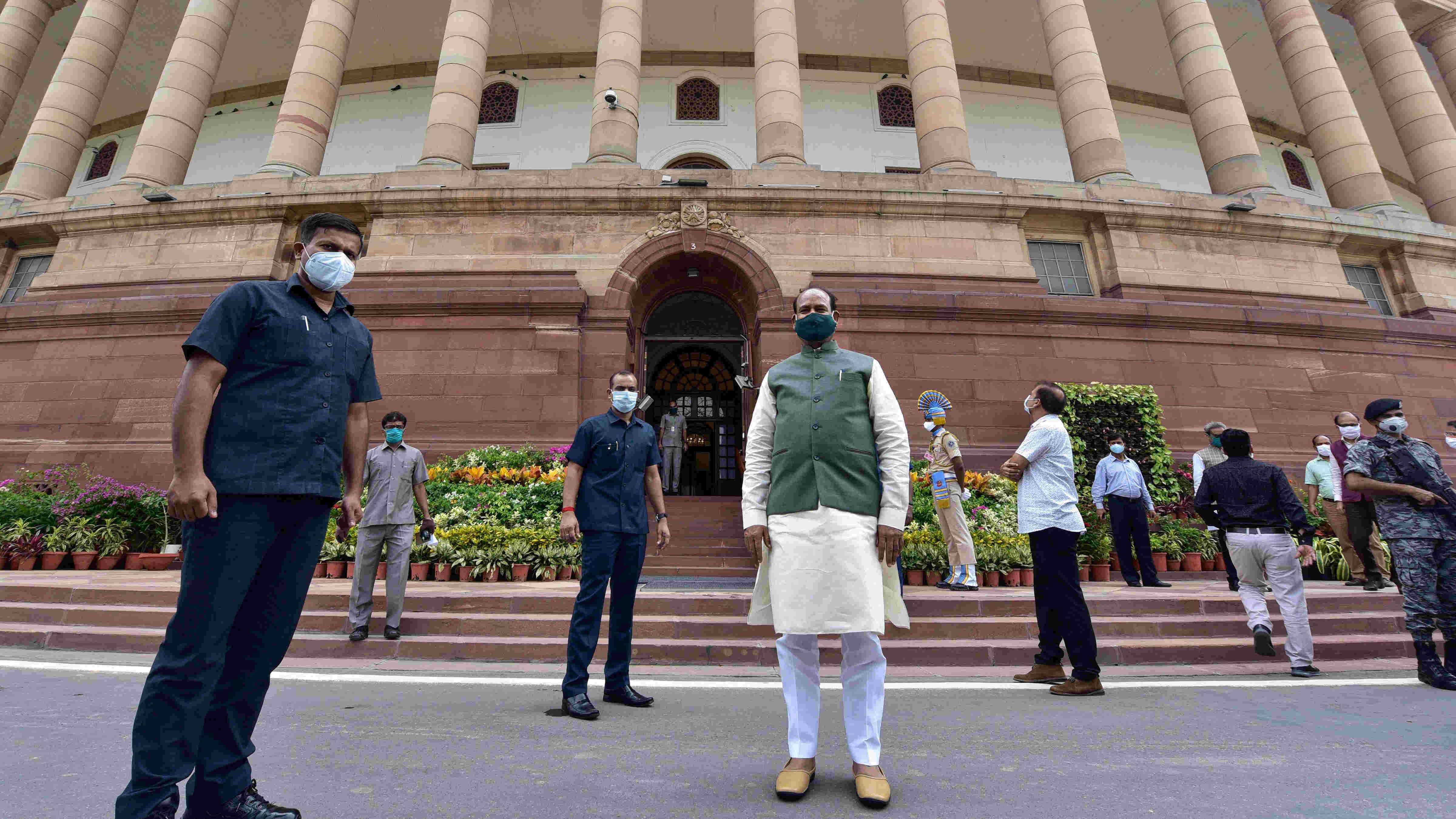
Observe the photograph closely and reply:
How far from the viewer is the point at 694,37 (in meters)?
23.2

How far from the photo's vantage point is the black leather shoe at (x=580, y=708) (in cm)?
363

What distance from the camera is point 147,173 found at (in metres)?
15.1

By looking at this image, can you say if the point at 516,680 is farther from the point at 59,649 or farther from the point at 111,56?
the point at 111,56

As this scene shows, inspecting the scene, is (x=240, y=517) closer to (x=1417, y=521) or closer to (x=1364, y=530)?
(x=1417, y=521)

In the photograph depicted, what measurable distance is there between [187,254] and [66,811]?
52.3ft

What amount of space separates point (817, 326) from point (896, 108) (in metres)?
23.7

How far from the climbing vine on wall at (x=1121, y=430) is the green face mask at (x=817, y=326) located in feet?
32.2

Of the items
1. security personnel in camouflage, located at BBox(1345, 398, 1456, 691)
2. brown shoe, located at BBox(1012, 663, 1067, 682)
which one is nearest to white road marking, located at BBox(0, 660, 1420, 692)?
brown shoe, located at BBox(1012, 663, 1067, 682)

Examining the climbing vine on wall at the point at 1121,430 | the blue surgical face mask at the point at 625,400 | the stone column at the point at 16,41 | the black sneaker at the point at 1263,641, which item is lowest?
the black sneaker at the point at 1263,641

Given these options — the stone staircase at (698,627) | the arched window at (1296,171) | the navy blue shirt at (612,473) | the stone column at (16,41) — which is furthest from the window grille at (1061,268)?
the stone column at (16,41)

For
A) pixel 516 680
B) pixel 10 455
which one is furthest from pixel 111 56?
pixel 516 680

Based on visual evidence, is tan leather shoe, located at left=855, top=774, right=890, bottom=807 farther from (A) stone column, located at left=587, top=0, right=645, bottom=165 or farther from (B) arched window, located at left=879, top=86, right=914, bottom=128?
(B) arched window, located at left=879, top=86, right=914, bottom=128

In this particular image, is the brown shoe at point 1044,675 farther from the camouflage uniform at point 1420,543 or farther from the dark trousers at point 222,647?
the dark trousers at point 222,647

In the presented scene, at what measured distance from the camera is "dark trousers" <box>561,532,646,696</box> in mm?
3871
